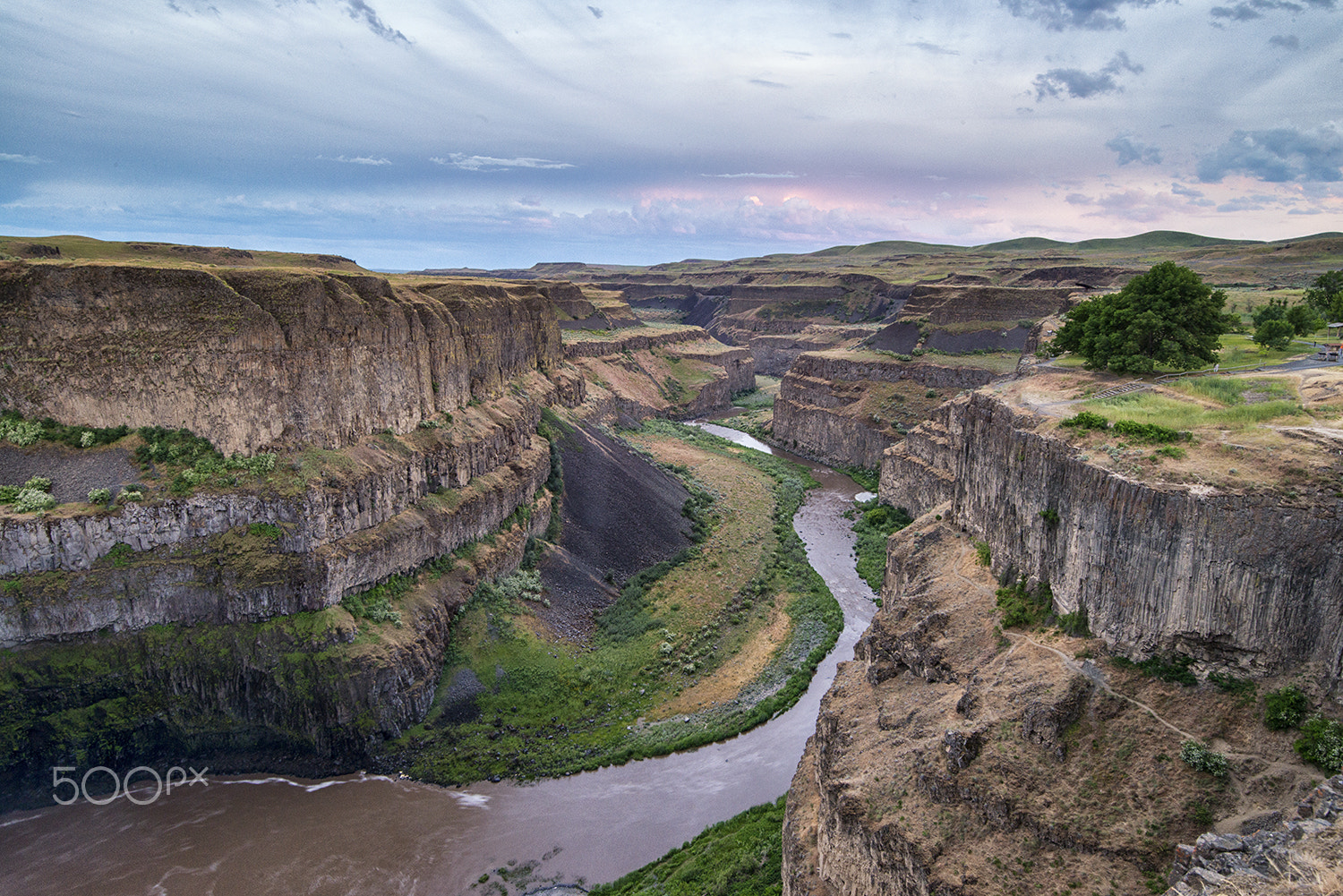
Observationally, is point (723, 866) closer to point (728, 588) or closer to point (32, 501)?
point (728, 588)

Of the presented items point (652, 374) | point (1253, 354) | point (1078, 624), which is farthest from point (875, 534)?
point (652, 374)

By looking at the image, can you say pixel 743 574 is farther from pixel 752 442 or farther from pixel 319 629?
pixel 752 442

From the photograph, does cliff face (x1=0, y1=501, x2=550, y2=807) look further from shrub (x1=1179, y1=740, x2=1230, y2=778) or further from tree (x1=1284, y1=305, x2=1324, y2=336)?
tree (x1=1284, y1=305, x2=1324, y2=336)

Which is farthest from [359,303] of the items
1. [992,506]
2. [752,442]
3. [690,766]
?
[752,442]

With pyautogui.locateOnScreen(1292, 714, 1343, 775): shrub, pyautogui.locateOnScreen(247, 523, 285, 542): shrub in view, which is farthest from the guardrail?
pyautogui.locateOnScreen(247, 523, 285, 542): shrub

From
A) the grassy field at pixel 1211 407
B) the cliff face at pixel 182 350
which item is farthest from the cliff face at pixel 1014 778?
the cliff face at pixel 182 350

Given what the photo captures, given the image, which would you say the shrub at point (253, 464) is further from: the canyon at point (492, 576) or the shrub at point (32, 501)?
the shrub at point (32, 501)
